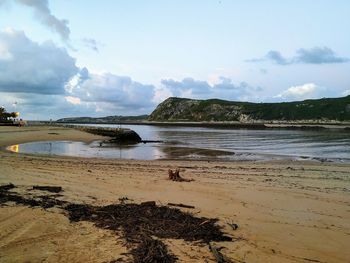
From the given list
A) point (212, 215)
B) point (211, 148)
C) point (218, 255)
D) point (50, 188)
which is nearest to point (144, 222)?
point (212, 215)

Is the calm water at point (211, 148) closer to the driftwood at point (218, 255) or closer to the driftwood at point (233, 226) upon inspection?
the driftwood at point (233, 226)

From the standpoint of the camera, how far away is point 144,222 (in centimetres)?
908

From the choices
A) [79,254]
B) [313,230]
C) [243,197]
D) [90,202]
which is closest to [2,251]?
[79,254]

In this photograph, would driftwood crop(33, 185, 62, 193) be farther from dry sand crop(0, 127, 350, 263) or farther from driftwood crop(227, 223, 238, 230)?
driftwood crop(227, 223, 238, 230)

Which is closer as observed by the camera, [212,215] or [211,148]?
[212,215]

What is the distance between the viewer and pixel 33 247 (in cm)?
723

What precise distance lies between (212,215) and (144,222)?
210cm

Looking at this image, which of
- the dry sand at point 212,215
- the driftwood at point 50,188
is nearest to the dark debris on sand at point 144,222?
the dry sand at point 212,215

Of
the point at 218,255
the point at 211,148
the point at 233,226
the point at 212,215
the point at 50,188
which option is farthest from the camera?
the point at 211,148

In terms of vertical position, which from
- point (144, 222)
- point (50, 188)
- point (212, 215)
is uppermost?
point (50, 188)

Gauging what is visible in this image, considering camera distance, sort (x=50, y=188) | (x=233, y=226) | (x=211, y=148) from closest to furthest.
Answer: (x=233, y=226), (x=50, y=188), (x=211, y=148)

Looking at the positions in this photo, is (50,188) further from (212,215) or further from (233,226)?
(233,226)

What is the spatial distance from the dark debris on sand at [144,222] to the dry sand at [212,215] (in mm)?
303

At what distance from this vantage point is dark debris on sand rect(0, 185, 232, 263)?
24.0 feet
